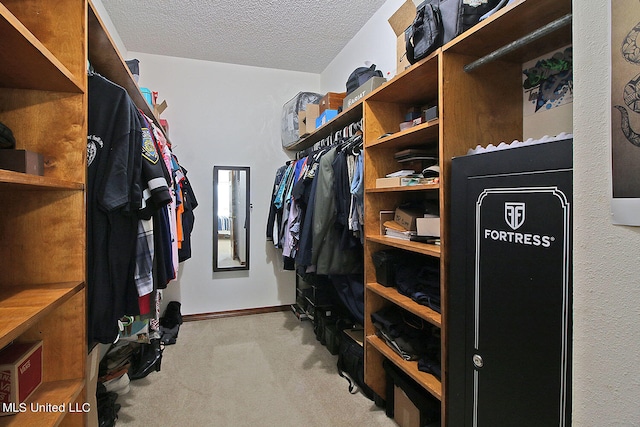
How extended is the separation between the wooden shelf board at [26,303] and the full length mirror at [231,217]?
2.46 metres

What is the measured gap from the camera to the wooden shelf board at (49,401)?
0.87 metres

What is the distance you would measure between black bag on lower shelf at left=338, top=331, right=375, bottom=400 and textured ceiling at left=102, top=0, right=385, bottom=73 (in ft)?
8.57

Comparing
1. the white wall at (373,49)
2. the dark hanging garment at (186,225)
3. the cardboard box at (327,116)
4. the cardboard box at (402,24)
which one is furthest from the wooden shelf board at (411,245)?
the dark hanging garment at (186,225)

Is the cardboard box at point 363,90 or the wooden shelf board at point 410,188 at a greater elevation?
the cardboard box at point 363,90

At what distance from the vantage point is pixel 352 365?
2.14 meters

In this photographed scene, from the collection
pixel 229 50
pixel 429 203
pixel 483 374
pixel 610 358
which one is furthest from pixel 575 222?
pixel 229 50

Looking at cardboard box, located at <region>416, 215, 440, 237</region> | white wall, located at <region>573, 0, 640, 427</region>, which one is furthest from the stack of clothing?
white wall, located at <region>573, 0, 640, 427</region>

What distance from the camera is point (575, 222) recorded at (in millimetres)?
561

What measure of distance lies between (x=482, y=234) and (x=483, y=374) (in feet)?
1.59

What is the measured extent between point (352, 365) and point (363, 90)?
6.15 feet

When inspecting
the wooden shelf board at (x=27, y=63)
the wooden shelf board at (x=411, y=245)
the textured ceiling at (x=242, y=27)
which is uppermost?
the textured ceiling at (x=242, y=27)

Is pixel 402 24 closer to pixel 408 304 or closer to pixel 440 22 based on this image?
pixel 440 22

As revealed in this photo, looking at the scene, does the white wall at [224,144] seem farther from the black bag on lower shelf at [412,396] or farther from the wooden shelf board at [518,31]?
the wooden shelf board at [518,31]

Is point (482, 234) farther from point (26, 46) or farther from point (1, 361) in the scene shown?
point (1, 361)
